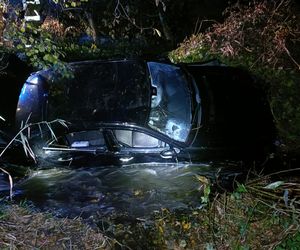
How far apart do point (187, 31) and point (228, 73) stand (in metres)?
4.68

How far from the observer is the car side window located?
16.2 feet

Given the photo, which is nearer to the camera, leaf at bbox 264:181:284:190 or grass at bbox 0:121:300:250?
grass at bbox 0:121:300:250

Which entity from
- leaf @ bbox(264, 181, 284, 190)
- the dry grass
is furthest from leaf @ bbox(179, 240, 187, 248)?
leaf @ bbox(264, 181, 284, 190)

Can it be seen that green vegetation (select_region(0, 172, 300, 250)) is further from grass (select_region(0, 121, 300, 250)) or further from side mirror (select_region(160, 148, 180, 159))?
side mirror (select_region(160, 148, 180, 159))

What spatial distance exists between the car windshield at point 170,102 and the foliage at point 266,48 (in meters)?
1.99

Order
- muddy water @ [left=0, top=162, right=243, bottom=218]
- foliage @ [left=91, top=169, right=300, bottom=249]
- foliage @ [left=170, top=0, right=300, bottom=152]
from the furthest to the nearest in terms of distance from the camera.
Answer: foliage @ [left=170, top=0, right=300, bottom=152]
muddy water @ [left=0, top=162, right=243, bottom=218]
foliage @ [left=91, top=169, right=300, bottom=249]

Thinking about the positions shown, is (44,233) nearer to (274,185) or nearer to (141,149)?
(141,149)

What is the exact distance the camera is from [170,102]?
5.28m

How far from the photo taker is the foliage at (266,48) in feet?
22.3

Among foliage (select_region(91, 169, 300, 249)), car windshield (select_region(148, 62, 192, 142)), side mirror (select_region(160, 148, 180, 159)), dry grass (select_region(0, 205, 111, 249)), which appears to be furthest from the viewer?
car windshield (select_region(148, 62, 192, 142))

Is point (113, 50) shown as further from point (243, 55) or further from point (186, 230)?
point (186, 230)

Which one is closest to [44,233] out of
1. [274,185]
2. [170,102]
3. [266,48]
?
[274,185]

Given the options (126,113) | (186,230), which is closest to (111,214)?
(186,230)

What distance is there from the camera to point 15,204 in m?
4.27
